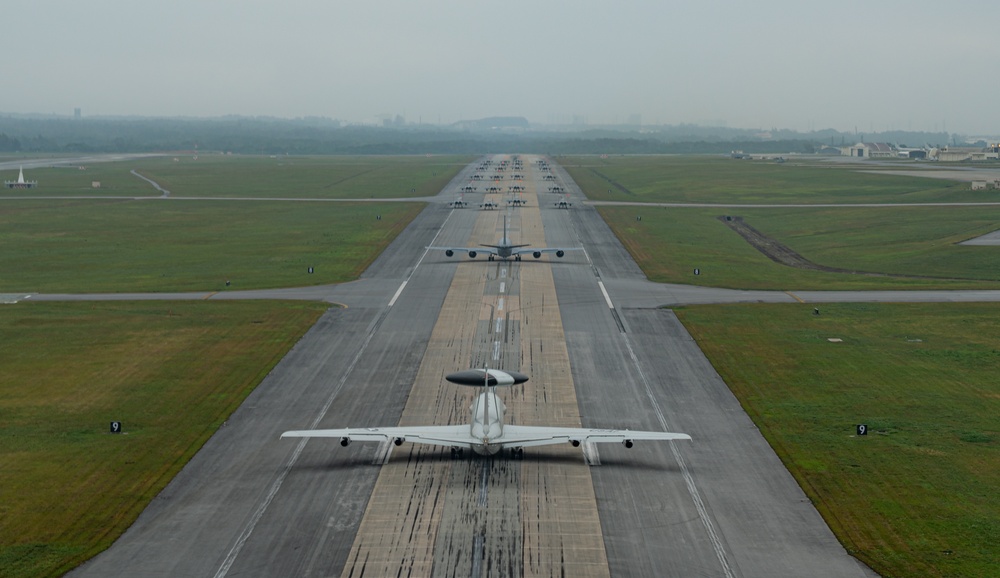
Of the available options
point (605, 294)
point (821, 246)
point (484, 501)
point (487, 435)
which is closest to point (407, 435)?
point (487, 435)

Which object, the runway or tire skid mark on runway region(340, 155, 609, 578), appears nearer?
tire skid mark on runway region(340, 155, 609, 578)

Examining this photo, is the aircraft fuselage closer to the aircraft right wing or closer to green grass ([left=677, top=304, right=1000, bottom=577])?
green grass ([left=677, top=304, right=1000, bottom=577])

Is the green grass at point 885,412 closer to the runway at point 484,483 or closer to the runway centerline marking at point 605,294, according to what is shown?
the runway at point 484,483

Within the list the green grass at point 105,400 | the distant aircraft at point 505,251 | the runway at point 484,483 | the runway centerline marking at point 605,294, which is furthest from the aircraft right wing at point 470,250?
the runway at point 484,483

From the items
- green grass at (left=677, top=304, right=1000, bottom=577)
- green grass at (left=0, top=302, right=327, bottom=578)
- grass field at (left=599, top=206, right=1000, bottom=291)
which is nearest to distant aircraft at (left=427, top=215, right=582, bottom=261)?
grass field at (left=599, top=206, right=1000, bottom=291)

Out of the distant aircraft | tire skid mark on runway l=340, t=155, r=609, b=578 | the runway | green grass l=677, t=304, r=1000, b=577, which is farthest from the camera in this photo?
the distant aircraft

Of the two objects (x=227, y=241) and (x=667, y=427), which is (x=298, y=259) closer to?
(x=227, y=241)

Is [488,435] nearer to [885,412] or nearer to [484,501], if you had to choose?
[484,501]
